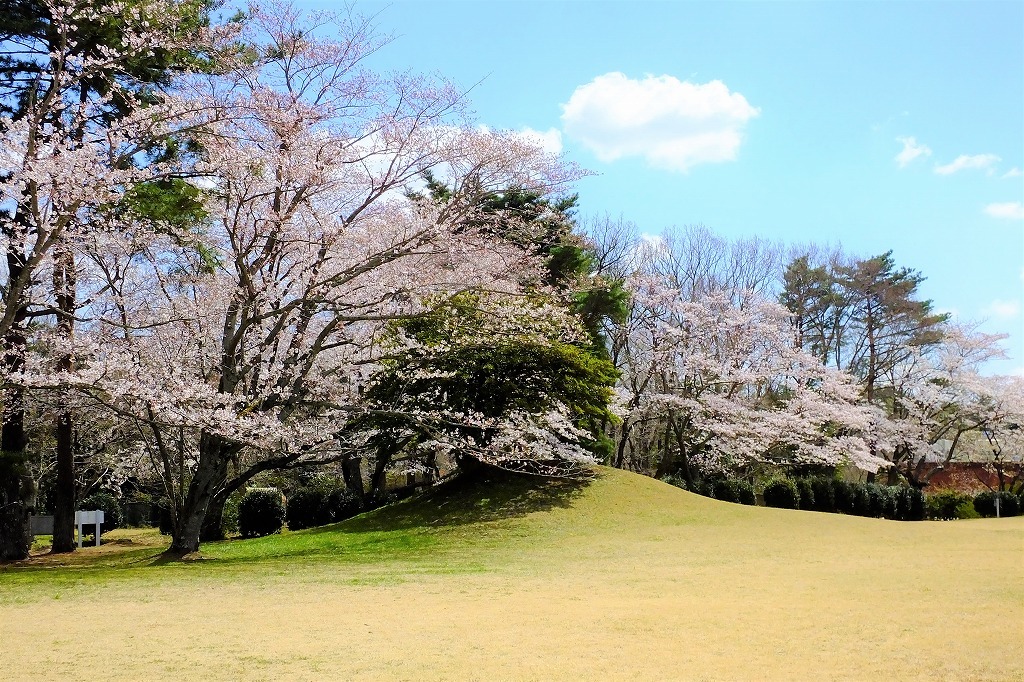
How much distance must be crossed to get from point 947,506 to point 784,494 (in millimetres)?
6951

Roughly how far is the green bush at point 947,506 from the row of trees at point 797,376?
1.98 metres

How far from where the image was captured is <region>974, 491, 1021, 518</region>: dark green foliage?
2512 cm

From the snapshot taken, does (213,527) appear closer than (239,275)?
No

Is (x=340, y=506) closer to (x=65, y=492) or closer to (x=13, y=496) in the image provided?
(x=65, y=492)

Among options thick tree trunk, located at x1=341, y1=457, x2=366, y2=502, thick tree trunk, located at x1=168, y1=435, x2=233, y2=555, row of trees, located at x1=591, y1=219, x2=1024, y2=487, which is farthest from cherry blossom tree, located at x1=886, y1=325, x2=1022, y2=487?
thick tree trunk, located at x1=168, y1=435, x2=233, y2=555

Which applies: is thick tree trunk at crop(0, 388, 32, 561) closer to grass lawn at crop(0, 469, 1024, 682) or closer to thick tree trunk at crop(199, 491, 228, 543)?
grass lawn at crop(0, 469, 1024, 682)

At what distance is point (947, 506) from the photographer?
24.9 meters

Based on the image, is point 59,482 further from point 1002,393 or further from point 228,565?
point 1002,393

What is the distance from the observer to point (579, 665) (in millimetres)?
5180

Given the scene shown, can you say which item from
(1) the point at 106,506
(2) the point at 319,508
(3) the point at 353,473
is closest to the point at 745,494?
(3) the point at 353,473

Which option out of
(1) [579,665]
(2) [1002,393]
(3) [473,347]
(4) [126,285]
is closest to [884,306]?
(2) [1002,393]

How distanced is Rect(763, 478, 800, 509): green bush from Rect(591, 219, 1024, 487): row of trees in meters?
1.84

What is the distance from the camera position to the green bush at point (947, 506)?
2484 cm

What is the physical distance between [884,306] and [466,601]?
2957cm
